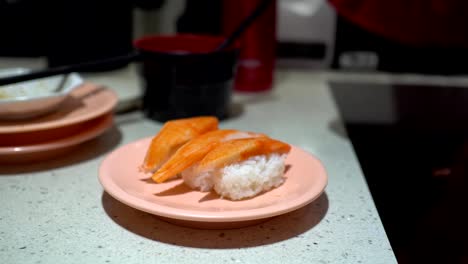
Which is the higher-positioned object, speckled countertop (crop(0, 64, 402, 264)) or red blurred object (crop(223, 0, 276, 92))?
red blurred object (crop(223, 0, 276, 92))

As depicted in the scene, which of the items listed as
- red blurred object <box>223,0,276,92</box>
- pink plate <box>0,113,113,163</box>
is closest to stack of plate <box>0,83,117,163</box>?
pink plate <box>0,113,113,163</box>

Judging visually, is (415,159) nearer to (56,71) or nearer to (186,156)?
(186,156)

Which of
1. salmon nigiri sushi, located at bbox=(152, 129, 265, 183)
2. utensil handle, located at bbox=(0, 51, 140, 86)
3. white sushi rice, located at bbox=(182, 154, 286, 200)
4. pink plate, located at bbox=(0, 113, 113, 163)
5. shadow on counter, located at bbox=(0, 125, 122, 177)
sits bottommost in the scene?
shadow on counter, located at bbox=(0, 125, 122, 177)

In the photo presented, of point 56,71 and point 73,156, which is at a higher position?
point 56,71

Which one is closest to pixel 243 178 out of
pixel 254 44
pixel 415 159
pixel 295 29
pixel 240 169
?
pixel 240 169

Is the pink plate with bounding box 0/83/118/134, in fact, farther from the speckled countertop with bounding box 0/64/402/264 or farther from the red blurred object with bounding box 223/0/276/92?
the red blurred object with bounding box 223/0/276/92

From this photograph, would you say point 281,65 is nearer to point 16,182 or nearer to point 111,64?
point 111,64

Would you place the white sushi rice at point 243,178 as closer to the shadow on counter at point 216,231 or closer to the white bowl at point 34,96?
the shadow on counter at point 216,231
